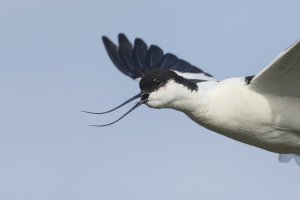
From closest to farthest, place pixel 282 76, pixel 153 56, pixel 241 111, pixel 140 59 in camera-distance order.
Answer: pixel 282 76, pixel 241 111, pixel 140 59, pixel 153 56

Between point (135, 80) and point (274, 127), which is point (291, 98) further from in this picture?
point (135, 80)

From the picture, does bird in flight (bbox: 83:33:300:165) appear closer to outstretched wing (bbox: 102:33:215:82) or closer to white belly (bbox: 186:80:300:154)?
white belly (bbox: 186:80:300:154)

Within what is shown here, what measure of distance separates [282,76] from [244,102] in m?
0.44

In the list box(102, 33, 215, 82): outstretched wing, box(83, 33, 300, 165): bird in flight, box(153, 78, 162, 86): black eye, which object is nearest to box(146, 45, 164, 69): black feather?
box(102, 33, 215, 82): outstretched wing

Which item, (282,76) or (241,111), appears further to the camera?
(241,111)

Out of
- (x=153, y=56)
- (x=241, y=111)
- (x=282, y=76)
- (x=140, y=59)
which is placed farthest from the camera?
(x=153, y=56)

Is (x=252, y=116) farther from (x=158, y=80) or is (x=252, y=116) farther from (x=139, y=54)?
(x=139, y=54)

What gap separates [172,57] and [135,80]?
95cm

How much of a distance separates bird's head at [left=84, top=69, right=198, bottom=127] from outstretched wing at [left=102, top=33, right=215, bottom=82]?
3025 mm

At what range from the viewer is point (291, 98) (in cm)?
1042

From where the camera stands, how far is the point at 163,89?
10.1 m

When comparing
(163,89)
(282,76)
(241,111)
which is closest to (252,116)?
(241,111)

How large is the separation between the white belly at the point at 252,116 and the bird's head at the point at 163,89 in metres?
0.22

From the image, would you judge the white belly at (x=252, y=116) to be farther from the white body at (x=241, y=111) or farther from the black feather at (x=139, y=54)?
the black feather at (x=139, y=54)
